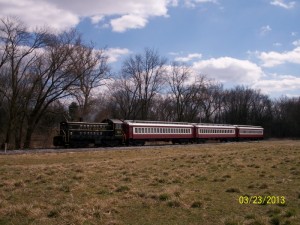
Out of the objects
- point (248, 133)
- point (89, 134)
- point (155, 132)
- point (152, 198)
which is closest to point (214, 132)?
point (248, 133)

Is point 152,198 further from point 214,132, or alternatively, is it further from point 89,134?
point 214,132

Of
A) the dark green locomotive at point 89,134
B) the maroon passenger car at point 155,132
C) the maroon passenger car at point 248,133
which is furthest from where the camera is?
the maroon passenger car at point 248,133

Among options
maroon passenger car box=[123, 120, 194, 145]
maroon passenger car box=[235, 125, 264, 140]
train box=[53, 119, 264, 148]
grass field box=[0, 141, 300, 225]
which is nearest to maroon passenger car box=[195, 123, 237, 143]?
train box=[53, 119, 264, 148]

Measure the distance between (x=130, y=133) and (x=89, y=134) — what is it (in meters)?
6.31

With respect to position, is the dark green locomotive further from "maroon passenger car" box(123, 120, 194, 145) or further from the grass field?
the grass field

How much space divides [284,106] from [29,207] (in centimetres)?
12395

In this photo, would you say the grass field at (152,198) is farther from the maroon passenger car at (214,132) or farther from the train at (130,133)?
the maroon passenger car at (214,132)

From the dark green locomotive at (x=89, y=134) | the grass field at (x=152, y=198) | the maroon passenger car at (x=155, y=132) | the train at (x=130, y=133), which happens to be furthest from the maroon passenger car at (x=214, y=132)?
the grass field at (x=152, y=198)

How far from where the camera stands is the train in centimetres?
4119

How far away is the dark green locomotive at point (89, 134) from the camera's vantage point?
134ft

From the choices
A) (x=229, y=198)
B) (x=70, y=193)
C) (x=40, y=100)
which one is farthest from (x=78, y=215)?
(x=40, y=100)

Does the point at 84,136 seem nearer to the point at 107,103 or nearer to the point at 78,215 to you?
the point at 78,215

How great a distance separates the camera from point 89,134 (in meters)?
42.6

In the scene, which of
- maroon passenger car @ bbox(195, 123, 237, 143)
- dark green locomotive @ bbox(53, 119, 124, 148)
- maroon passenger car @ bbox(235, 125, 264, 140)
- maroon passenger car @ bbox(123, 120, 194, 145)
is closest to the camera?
dark green locomotive @ bbox(53, 119, 124, 148)
